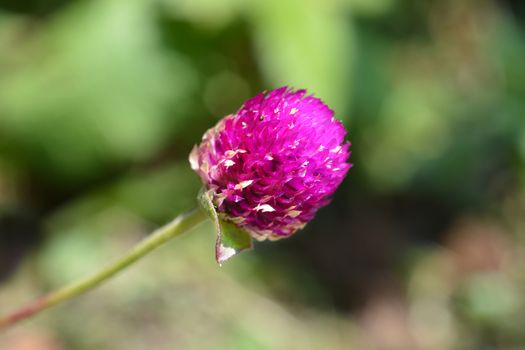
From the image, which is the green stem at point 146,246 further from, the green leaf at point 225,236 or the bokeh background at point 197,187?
the bokeh background at point 197,187

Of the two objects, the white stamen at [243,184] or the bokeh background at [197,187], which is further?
the bokeh background at [197,187]

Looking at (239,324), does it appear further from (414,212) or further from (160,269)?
(414,212)

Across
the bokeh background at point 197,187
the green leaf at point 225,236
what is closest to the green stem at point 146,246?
the green leaf at point 225,236

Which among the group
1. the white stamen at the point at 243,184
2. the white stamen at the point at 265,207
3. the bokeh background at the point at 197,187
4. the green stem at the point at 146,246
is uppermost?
the white stamen at the point at 243,184

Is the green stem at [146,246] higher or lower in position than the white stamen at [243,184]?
lower

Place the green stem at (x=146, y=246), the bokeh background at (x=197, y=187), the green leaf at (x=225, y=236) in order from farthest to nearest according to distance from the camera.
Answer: the bokeh background at (x=197, y=187)
the green stem at (x=146, y=246)
the green leaf at (x=225, y=236)

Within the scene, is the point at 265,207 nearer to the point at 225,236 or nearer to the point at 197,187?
the point at 225,236

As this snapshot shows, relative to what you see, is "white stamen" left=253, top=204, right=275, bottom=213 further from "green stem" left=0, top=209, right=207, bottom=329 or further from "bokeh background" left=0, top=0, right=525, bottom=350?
"bokeh background" left=0, top=0, right=525, bottom=350
